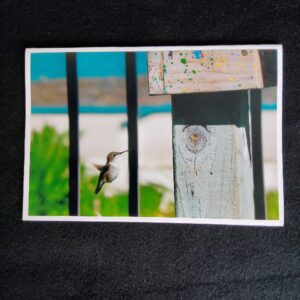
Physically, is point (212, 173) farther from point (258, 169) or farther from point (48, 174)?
point (48, 174)

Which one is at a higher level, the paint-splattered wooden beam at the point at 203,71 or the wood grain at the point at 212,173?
the paint-splattered wooden beam at the point at 203,71

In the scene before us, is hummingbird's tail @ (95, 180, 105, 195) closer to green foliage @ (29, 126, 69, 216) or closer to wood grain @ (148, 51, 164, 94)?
green foliage @ (29, 126, 69, 216)

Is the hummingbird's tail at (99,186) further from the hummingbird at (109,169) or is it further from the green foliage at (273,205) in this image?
the green foliage at (273,205)

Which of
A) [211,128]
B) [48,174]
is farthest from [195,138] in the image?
[48,174]

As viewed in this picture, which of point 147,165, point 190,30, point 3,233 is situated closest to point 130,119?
point 147,165

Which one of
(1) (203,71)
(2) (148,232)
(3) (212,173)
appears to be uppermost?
(1) (203,71)

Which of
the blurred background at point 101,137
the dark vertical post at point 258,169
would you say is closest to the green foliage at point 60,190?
the blurred background at point 101,137

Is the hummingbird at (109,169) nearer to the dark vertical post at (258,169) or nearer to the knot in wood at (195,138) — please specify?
the knot in wood at (195,138)
